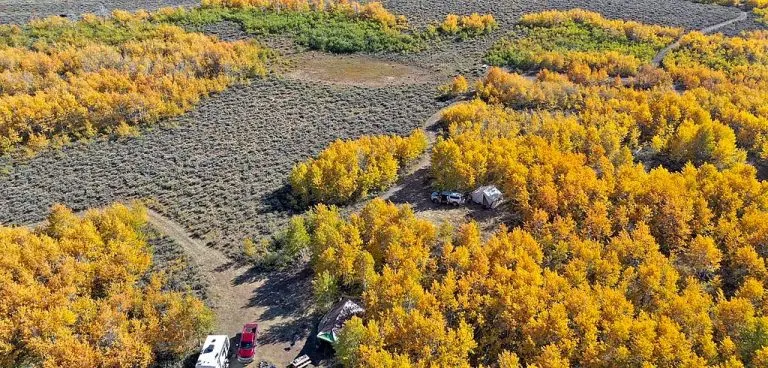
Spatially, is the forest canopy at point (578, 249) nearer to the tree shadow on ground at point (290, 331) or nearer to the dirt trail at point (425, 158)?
the tree shadow on ground at point (290, 331)

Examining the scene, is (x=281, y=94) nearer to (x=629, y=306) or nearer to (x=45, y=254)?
(x=45, y=254)

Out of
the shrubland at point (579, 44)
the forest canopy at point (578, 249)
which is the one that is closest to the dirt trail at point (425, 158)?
the forest canopy at point (578, 249)

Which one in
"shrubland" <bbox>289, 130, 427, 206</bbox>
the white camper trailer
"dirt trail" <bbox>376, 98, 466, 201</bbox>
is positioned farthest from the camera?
"dirt trail" <bbox>376, 98, 466, 201</bbox>

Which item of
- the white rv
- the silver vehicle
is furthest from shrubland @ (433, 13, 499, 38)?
the white rv

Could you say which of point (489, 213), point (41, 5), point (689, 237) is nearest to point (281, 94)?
point (489, 213)

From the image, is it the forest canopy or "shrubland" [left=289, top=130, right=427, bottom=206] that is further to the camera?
→ "shrubland" [left=289, top=130, right=427, bottom=206]

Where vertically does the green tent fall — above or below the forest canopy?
below

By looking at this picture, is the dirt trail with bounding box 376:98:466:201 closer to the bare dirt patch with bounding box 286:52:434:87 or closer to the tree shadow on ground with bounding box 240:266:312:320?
the bare dirt patch with bounding box 286:52:434:87
